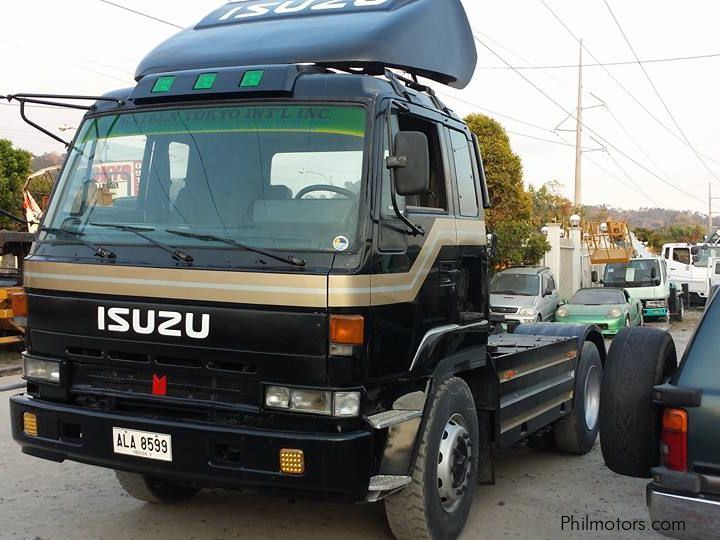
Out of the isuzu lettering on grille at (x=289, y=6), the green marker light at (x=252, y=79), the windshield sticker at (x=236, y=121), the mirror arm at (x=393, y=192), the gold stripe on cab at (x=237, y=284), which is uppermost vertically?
the isuzu lettering on grille at (x=289, y=6)

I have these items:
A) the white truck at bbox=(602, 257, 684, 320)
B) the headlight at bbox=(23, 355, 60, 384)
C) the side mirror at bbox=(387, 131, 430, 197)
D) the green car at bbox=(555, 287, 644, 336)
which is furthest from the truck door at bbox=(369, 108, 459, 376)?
the white truck at bbox=(602, 257, 684, 320)

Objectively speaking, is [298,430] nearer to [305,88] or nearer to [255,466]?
[255,466]

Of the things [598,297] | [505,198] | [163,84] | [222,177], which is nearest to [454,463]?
[222,177]

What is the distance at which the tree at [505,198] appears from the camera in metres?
20.5

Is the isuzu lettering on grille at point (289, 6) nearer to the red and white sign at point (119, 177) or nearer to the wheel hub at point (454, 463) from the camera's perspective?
the red and white sign at point (119, 177)

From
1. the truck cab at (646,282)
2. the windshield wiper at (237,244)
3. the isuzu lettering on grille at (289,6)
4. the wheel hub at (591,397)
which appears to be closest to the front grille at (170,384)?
the windshield wiper at (237,244)

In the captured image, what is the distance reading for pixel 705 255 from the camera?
28.4 metres

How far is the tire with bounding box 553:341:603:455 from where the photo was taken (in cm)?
686

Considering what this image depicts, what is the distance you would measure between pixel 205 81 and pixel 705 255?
27.7m

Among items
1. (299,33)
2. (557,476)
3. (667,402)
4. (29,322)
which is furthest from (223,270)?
(557,476)

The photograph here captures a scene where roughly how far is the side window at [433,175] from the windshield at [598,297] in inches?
550

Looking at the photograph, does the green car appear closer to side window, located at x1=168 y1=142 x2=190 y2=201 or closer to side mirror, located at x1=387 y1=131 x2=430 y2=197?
side mirror, located at x1=387 y1=131 x2=430 y2=197

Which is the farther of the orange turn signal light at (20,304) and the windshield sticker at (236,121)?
the orange turn signal light at (20,304)

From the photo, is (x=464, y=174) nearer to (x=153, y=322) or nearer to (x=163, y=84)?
(x=163, y=84)
